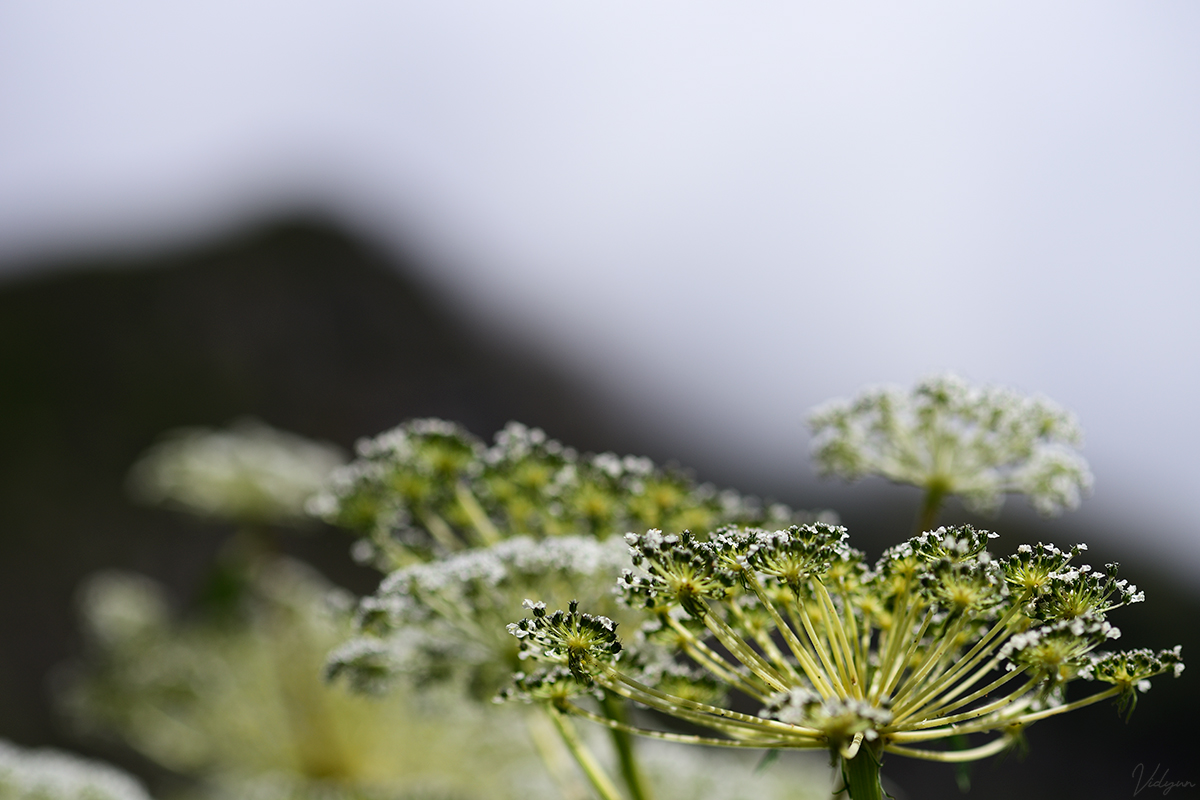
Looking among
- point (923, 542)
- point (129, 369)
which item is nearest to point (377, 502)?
point (923, 542)

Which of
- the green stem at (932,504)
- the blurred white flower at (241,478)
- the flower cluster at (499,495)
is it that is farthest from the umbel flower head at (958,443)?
the blurred white flower at (241,478)

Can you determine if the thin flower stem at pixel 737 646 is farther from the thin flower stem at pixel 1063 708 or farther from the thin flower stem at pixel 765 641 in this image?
the thin flower stem at pixel 1063 708

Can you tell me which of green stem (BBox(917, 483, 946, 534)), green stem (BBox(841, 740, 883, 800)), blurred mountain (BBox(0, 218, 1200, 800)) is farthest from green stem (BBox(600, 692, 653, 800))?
blurred mountain (BBox(0, 218, 1200, 800))

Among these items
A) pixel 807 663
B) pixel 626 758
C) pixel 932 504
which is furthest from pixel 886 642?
pixel 932 504

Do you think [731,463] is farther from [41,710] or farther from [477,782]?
[41,710]

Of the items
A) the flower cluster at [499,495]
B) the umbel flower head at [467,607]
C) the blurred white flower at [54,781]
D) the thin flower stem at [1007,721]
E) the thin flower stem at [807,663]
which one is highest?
the flower cluster at [499,495]

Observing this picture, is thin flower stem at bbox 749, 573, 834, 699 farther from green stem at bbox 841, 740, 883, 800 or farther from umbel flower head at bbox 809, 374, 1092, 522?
umbel flower head at bbox 809, 374, 1092, 522
